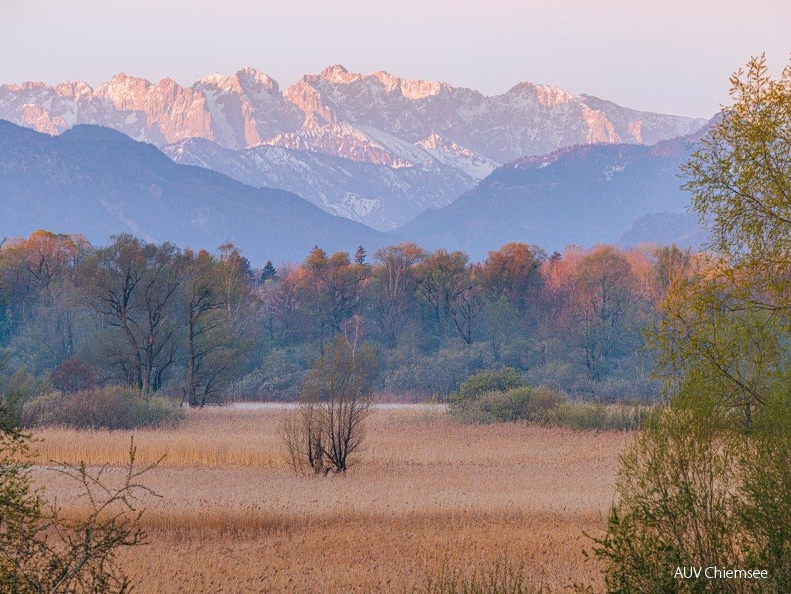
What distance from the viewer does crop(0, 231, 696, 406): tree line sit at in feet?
168

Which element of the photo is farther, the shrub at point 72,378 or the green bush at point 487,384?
the shrub at point 72,378

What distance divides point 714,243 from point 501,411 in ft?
101

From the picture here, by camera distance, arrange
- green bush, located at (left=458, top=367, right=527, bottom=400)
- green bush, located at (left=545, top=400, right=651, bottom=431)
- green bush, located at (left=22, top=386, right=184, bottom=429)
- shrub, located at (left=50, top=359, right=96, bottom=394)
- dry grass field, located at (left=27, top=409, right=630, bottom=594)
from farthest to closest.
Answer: shrub, located at (left=50, top=359, right=96, bottom=394)
green bush, located at (left=458, top=367, right=527, bottom=400)
green bush, located at (left=22, top=386, right=184, bottom=429)
green bush, located at (left=545, top=400, right=651, bottom=431)
dry grass field, located at (left=27, top=409, right=630, bottom=594)

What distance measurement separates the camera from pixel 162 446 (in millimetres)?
32531

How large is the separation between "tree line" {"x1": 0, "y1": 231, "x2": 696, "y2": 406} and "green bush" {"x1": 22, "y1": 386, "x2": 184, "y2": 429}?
2.89 meters

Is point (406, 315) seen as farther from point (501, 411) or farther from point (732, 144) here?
point (732, 144)

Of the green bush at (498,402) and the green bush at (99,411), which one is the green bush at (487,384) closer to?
the green bush at (498,402)

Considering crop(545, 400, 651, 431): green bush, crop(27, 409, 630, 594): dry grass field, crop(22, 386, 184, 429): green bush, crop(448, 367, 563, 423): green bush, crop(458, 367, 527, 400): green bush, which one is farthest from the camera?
crop(458, 367, 527, 400): green bush

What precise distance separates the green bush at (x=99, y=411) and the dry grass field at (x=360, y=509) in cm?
421

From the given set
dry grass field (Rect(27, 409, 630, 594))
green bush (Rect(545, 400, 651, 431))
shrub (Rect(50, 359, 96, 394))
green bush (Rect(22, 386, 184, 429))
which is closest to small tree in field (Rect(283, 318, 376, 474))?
dry grass field (Rect(27, 409, 630, 594))

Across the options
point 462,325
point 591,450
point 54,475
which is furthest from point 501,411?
point 462,325

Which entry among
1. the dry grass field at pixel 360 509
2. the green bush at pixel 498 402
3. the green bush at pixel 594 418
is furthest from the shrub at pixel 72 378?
the green bush at pixel 594 418

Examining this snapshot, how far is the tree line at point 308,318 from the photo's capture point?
168 feet

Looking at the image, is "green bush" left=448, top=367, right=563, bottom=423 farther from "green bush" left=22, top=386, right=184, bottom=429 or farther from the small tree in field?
the small tree in field
